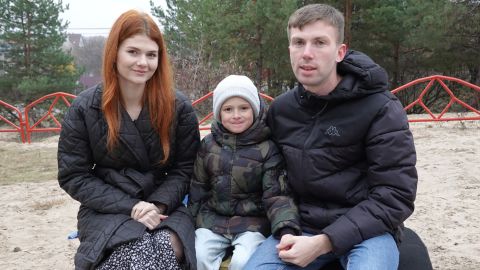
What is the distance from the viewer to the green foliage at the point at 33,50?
16391 millimetres

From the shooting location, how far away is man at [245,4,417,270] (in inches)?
71.8

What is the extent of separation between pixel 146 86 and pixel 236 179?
641mm

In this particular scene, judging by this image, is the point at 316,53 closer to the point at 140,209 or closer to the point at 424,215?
the point at 140,209

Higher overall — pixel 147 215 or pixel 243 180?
pixel 243 180

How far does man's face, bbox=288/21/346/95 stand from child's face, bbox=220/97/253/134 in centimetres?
33

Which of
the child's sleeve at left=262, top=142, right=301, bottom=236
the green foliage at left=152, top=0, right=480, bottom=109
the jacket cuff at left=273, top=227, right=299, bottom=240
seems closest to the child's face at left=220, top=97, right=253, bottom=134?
the child's sleeve at left=262, top=142, right=301, bottom=236

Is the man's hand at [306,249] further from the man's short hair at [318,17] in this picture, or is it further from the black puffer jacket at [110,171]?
the man's short hair at [318,17]

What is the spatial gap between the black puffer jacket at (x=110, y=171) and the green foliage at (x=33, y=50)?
15216 mm

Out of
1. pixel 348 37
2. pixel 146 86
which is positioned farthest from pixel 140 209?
pixel 348 37

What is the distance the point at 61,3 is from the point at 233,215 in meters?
17.2

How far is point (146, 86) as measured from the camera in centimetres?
230

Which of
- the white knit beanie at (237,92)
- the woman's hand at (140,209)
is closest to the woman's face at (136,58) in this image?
the white knit beanie at (237,92)

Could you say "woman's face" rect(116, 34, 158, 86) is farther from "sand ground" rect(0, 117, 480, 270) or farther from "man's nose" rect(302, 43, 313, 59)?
"sand ground" rect(0, 117, 480, 270)

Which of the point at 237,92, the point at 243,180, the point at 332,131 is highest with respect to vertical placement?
the point at 237,92
